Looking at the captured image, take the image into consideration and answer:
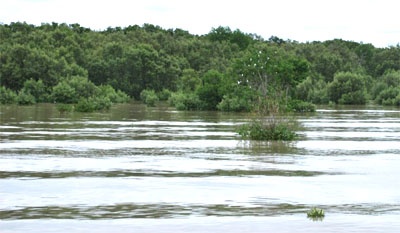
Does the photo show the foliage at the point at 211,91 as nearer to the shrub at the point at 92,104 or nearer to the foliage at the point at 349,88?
the shrub at the point at 92,104

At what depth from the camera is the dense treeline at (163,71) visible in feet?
241

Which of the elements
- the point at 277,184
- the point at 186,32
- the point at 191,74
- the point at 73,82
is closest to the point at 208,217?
the point at 277,184

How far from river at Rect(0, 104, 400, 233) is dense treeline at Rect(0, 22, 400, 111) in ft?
118

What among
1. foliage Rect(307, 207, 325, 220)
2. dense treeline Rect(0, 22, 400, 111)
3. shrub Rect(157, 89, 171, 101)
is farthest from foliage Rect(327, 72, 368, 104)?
foliage Rect(307, 207, 325, 220)

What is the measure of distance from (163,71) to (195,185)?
4132 inches

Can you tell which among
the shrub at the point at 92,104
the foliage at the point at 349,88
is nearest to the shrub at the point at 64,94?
the shrub at the point at 92,104

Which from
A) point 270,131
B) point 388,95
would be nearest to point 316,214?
point 270,131

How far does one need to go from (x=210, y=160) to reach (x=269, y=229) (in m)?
11.9

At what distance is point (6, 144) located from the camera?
31062 millimetres

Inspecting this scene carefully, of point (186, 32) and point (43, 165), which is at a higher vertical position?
point (186, 32)

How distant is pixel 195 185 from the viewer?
19141 mm

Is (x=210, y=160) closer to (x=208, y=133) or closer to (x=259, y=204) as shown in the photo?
(x=259, y=204)

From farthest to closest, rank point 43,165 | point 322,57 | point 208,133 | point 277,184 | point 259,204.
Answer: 1. point 322,57
2. point 208,133
3. point 43,165
4. point 277,184
5. point 259,204

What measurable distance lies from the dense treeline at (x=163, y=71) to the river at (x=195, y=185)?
35943mm
